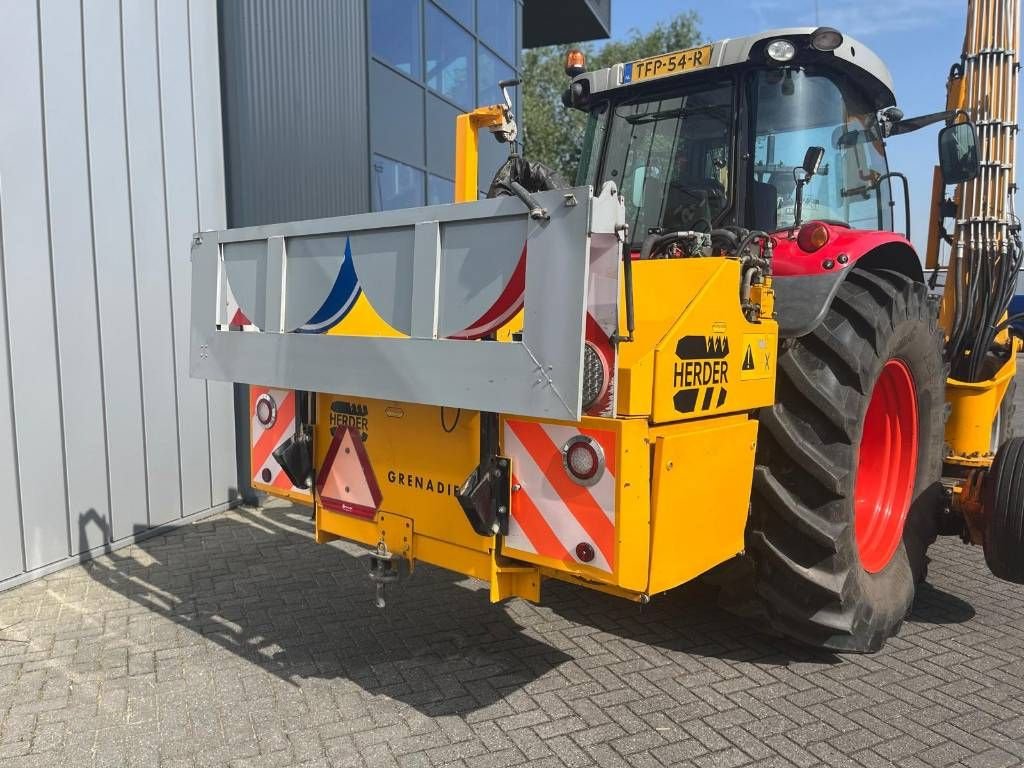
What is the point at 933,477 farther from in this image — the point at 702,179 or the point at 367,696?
the point at 367,696

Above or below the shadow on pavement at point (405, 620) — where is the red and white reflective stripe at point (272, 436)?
above

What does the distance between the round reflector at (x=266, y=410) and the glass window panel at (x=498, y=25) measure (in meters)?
8.86

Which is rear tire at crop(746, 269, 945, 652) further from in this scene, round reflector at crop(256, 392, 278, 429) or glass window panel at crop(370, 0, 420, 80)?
glass window panel at crop(370, 0, 420, 80)

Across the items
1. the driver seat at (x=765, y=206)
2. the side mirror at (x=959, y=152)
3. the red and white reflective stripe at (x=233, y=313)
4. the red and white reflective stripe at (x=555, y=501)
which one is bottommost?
the red and white reflective stripe at (x=555, y=501)

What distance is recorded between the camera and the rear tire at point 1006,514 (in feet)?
10.9

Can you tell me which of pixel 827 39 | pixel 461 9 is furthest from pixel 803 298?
pixel 461 9

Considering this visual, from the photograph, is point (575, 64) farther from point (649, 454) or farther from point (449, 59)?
point (449, 59)

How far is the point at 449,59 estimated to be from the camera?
10031 millimetres

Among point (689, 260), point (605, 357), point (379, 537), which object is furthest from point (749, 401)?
point (379, 537)

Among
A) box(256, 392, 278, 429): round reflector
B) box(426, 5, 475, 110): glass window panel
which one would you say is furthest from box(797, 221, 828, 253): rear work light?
box(426, 5, 475, 110): glass window panel

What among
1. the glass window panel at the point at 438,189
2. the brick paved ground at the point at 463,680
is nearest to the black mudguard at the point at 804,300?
the brick paved ground at the point at 463,680

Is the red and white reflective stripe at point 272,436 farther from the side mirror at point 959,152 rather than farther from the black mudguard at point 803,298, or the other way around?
the side mirror at point 959,152

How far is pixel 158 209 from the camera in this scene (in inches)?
197

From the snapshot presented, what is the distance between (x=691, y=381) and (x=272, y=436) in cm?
183
